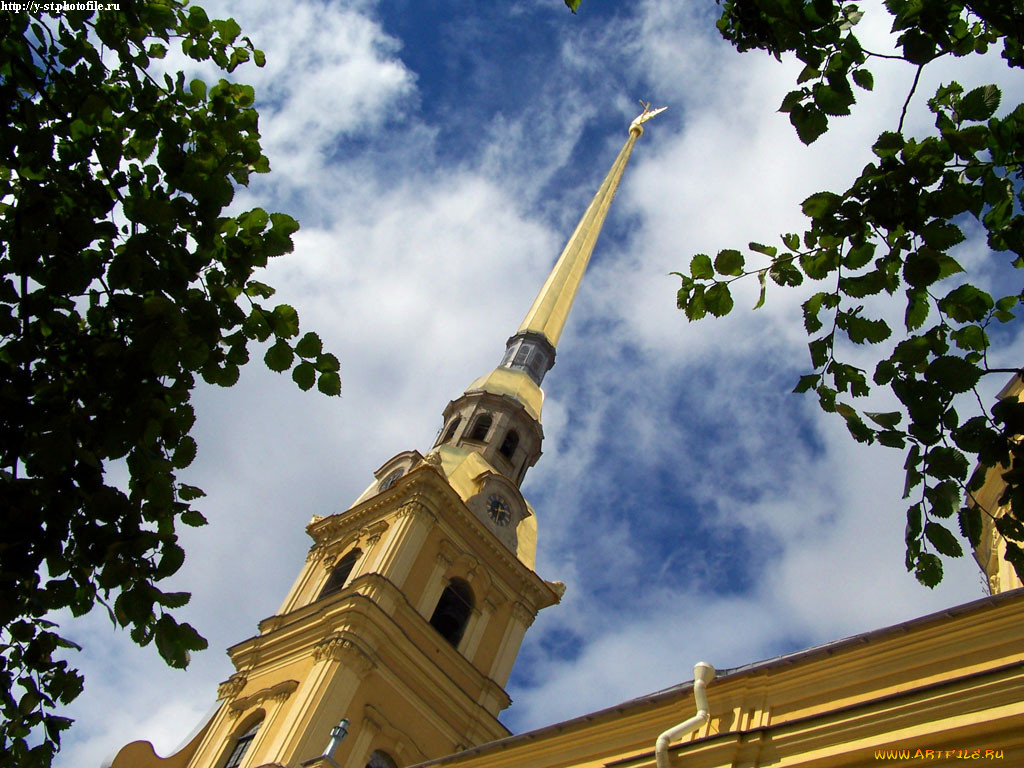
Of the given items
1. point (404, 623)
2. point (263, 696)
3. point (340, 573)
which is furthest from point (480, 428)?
point (263, 696)

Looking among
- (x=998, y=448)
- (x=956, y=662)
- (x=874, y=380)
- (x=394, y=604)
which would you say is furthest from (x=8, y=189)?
(x=394, y=604)

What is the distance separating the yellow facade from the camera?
808 centimetres

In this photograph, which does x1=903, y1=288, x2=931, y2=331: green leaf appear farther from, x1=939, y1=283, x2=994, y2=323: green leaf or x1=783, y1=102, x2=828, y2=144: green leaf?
x1=783, y1=102, x2=828, y2=144: green leaf

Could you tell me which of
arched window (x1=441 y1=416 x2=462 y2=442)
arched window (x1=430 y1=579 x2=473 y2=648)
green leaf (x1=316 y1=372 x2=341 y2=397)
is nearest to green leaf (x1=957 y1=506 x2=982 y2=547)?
green leaf (x1=316 y1=372 x2=341 y2=397)

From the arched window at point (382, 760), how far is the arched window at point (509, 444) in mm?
10883

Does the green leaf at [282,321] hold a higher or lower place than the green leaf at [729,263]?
lower

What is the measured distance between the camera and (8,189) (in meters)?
5.44

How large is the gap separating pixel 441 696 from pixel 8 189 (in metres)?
18.6

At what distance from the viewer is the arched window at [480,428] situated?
29312mm

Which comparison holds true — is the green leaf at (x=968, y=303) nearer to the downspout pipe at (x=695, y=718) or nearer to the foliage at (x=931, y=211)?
the foliage at (x=931, y=211)

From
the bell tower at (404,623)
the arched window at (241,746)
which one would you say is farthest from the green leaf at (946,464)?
the arched window at (241,746)

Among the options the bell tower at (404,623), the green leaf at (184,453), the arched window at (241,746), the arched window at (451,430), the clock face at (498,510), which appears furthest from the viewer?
the arched window at (451,430)

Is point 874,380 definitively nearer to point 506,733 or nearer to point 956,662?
point 956,662

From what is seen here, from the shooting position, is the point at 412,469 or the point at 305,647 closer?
the point at 305,647
